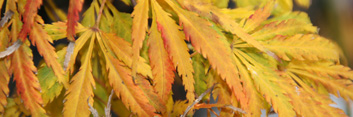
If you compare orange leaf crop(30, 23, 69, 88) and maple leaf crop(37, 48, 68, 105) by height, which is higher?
orange leaf crop(30, 23, 69, 88)

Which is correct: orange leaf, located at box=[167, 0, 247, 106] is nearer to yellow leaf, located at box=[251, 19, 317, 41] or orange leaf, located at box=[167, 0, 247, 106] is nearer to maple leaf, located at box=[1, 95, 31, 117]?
yellow leaf, located at box=[251, 19, 317, 41]

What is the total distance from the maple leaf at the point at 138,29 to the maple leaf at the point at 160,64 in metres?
0.03

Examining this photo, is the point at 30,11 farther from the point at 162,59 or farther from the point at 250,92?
the point at 250,92

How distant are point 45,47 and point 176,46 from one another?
0.17m

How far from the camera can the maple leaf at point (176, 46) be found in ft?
1.06

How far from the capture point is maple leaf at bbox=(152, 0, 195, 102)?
0.32 meters

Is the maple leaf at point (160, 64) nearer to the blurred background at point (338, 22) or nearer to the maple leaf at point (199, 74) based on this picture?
the maple leaf at point (199, 74)

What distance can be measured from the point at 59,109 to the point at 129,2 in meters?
0.22

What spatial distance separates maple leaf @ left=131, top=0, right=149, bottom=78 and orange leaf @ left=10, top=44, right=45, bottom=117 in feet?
0.45

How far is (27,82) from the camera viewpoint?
0.33 meters

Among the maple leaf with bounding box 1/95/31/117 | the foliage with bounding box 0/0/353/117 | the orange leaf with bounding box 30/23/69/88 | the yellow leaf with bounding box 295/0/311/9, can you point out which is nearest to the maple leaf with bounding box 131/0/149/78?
the foliage with bounding box 0/0/353/117

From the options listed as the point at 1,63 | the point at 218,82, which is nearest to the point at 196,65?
the point at 218,82

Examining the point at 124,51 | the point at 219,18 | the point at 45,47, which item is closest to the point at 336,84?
→ the point at 219,18

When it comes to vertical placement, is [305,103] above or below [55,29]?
below
